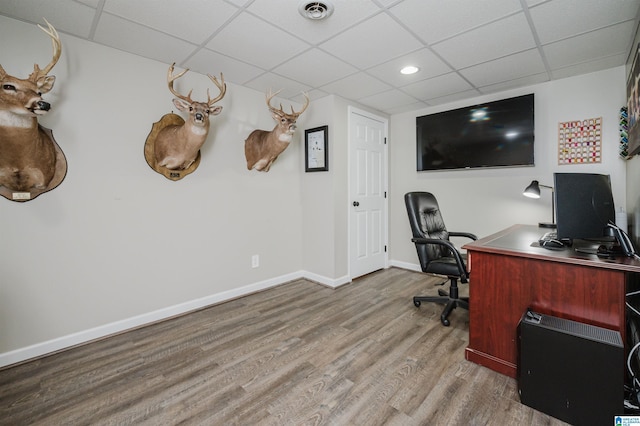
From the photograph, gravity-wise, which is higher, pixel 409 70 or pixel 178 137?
pixel 409 70

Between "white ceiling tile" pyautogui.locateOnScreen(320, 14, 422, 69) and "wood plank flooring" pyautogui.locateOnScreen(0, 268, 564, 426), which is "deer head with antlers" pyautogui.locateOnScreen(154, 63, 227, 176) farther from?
"wood plank flooring" pyautogui.locateOnScreen(0, 268, 564, 426)

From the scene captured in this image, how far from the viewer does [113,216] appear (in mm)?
2348

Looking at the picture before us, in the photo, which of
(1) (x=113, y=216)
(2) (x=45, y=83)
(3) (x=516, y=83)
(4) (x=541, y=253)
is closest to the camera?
(4) (x=541, y=253)

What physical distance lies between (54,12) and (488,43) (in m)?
3.11

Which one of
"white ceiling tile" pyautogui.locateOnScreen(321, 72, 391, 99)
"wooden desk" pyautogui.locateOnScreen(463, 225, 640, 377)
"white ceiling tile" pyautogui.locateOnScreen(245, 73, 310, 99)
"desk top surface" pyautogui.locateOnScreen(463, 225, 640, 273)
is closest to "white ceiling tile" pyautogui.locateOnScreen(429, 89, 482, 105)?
"white ceiling tile" pyautogui.locateOnScreen(321, 72, 391, 99)

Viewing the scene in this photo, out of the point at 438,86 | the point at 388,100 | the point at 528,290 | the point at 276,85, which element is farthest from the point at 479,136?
the point at 276,85

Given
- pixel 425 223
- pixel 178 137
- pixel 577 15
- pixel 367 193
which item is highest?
pixel 577 15

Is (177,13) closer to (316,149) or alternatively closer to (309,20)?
(309,20)

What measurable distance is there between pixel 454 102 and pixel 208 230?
11.2 feet

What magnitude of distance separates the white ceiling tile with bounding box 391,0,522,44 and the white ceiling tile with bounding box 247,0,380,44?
226mm

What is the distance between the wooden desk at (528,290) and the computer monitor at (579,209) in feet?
0.48

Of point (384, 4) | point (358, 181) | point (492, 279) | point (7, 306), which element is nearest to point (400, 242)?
point (358, 181)

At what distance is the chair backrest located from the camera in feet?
8.79

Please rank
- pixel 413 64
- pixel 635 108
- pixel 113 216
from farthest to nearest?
1. pixel 413 64
2. pixel 113 216
3. pixel 635 108
